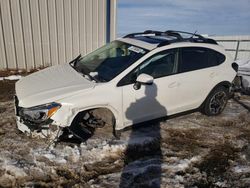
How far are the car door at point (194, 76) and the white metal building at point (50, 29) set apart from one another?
5.66 m

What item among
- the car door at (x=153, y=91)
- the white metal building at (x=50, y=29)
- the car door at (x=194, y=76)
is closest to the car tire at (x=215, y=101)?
the car door at (x=194, y=76)

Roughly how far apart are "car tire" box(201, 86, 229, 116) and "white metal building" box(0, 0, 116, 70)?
5.81 metres

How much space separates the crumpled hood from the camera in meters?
3.06

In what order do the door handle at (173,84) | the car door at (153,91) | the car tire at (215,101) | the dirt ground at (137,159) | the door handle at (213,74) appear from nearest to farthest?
the dirt ground at (137,159), the car door at (153,91), the door handle at (173,84), the door handle at (213,74), the car tire at (215,101)

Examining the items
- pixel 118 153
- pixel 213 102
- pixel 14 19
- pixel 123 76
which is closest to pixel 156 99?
pixel 123 76

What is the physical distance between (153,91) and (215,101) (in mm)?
1799

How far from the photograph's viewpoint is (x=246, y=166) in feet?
10.8

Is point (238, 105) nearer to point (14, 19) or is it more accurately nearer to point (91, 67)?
point (91, 67)

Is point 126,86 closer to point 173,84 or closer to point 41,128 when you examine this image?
point 173,84

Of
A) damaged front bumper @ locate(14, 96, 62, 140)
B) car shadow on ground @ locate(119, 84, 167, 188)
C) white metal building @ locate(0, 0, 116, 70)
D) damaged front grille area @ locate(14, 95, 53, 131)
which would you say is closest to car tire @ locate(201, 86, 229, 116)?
car shadow on ground @ locate(119, 84, 167, 188)

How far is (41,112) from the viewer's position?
3004mm

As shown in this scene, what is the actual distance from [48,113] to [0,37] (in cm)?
585

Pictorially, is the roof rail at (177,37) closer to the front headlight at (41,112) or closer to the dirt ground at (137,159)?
the dirt ground at (137,159)

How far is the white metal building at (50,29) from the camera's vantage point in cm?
756
